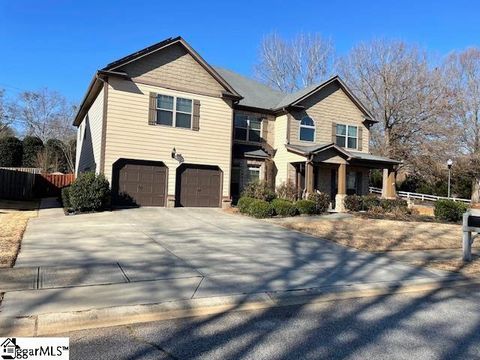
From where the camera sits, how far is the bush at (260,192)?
1886 cm

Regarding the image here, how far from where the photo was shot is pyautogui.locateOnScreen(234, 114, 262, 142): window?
23.4 meters

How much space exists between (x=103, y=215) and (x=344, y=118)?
15995 mm

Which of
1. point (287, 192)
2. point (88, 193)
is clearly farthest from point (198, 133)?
point (88, 193)

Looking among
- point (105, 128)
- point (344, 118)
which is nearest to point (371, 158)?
point (344, 118)

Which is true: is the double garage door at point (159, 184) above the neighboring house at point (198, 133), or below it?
below

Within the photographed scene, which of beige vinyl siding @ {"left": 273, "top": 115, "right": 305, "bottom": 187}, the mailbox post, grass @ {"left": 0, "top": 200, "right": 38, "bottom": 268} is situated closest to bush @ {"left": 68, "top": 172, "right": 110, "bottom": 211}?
grass @ {"left": 0, "top": 200, "right": 38, "bottom": 268}

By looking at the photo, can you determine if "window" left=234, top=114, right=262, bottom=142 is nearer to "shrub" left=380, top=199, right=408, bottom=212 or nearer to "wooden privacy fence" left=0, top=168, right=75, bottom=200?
"shrub" left=380, top=199, right=408, bottom=212

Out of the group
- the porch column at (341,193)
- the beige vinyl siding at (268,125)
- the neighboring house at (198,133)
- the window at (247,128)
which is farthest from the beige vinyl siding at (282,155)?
the porch column at (341,193)

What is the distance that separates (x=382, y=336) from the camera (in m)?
Answer: 4.87

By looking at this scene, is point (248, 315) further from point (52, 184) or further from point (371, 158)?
point (52, 184)

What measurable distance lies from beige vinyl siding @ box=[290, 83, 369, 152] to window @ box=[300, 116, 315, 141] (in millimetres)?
213

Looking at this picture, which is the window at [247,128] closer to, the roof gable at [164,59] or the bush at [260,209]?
the roof gable at [164,59]

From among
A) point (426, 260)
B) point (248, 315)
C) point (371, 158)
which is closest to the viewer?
point (248, 315)

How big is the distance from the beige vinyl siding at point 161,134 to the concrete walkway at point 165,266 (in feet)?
19.6
